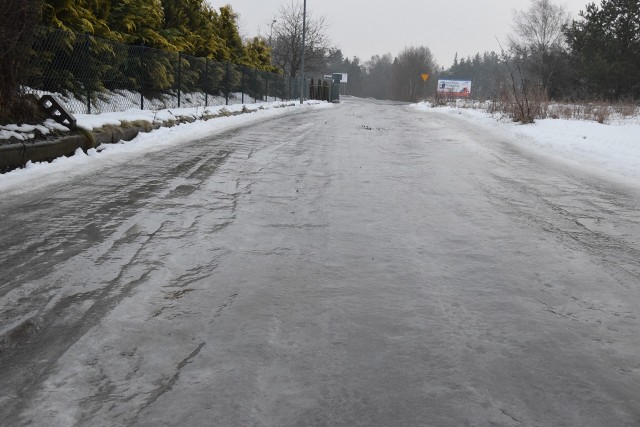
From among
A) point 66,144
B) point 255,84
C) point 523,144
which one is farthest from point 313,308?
point 255,84

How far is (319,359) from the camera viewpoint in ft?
8.70

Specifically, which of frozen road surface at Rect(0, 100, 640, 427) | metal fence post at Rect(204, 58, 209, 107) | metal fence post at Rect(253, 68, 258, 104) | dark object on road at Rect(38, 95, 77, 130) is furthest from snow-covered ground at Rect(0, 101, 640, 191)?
metal fence post at Rect(253, 68, 258, 104)

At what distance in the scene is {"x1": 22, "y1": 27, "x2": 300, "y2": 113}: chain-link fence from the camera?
10.8 metres

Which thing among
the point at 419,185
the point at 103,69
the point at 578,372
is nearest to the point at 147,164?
the point at 419,185

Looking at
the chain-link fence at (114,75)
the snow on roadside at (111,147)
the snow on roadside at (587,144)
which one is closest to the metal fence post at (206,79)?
the chain-link fence at (114,75)

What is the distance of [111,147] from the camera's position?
9523mm

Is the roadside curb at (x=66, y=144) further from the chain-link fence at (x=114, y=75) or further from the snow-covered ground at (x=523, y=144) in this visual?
the chain-link fence at (x=114, y=75)

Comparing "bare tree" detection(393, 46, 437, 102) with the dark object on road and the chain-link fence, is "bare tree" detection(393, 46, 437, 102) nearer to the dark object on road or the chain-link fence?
the chain-link fence

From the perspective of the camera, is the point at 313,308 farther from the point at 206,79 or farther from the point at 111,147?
the point at 206,79

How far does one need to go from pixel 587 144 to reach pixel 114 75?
1175 centimetres

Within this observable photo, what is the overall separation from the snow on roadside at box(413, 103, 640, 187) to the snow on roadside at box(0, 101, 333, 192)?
316 inches

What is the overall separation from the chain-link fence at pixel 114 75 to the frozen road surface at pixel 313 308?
5.62m

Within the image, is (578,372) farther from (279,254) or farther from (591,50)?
(591,50)

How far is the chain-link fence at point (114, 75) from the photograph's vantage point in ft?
35.5
